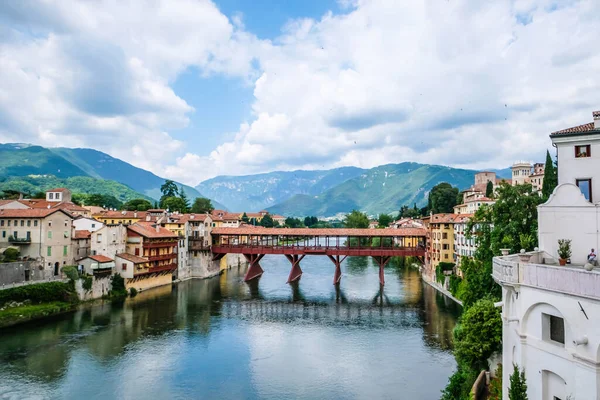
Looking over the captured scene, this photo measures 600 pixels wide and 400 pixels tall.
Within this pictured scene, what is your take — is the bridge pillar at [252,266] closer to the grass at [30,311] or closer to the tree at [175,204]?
the grass at [30,311]

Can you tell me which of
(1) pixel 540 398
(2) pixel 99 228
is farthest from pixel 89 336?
(1) pixel 540 398

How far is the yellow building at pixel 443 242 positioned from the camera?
175 ft

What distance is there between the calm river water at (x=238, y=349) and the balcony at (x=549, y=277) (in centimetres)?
1065

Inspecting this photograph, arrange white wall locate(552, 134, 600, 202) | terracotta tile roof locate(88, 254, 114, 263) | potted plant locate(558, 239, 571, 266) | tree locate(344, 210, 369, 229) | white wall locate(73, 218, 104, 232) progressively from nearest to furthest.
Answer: potted plant locate(558, 239, 571, 266) → white wall locate(552, 134, 600, 202) → terracotta tile roof locate(88, 254, 114, 263) → white wall locate(73, 218, 104, 232) → tree locate(344, 210, 369, 229)

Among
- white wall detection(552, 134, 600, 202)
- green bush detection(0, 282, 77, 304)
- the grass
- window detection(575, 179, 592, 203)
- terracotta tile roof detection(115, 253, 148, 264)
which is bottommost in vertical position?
the grass

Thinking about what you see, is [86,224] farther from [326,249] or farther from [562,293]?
[562,293]

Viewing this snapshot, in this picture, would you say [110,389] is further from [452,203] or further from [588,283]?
[452,203]

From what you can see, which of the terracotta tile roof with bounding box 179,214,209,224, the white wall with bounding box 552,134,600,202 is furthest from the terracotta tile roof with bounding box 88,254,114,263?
the white wall with bounding box 552,134,600,202

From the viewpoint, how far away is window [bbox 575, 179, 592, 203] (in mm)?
15750

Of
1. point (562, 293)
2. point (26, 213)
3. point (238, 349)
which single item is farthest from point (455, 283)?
point (26, 213)

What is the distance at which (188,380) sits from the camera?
23672 millimetres

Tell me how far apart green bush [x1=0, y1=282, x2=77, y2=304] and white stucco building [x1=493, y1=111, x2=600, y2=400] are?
120 ft

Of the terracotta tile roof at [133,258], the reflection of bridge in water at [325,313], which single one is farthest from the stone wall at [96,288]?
the reflection of bridge in water at [325,313]

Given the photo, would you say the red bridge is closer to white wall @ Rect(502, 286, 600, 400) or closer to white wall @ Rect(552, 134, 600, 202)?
white wall @ Rect(552, 134, 600, 202)
